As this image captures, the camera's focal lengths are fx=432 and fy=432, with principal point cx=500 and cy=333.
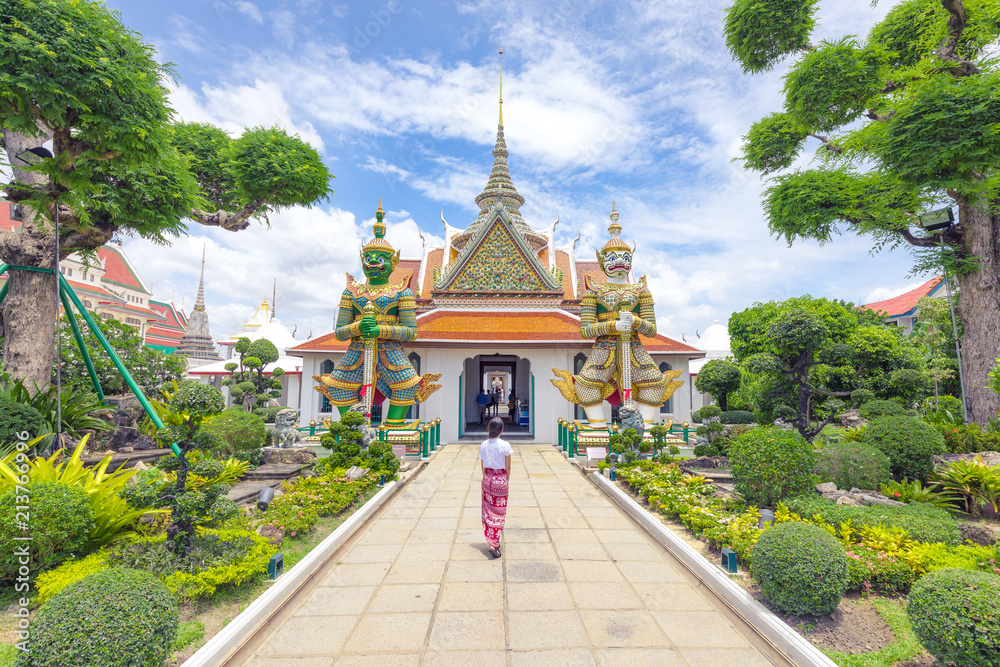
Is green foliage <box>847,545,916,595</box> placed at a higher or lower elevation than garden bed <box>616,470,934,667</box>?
higher

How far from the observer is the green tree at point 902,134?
7473 mm

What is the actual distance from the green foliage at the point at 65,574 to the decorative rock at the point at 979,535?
838 cm

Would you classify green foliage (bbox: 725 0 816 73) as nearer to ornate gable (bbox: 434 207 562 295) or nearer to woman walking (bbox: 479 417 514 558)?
ornate gable (bbox: 434 207 562 295)

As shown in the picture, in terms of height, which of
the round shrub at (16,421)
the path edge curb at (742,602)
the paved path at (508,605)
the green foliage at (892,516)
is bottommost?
the paved path at (508,605)

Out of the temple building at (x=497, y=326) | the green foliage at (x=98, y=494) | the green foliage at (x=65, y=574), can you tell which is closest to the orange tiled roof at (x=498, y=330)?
the temple building at (x=497, y=326)

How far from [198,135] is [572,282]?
1387 cm

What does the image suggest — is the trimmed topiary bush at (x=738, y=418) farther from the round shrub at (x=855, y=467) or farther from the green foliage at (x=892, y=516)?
the green foliage at (x=892, y=516)

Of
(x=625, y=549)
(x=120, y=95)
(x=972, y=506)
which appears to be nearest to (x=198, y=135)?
(x=120, y=95)

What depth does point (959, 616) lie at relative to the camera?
2.59 meters

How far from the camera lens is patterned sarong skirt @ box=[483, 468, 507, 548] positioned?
15.9 ft

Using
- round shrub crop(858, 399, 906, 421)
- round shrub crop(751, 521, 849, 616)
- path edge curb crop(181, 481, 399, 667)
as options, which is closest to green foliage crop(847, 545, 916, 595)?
round shrub crop(751, 521, 849, 616)

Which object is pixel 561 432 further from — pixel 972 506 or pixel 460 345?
pixel 972 506

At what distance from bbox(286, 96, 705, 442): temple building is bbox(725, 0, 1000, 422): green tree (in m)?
6.26

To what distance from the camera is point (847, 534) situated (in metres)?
4.48
